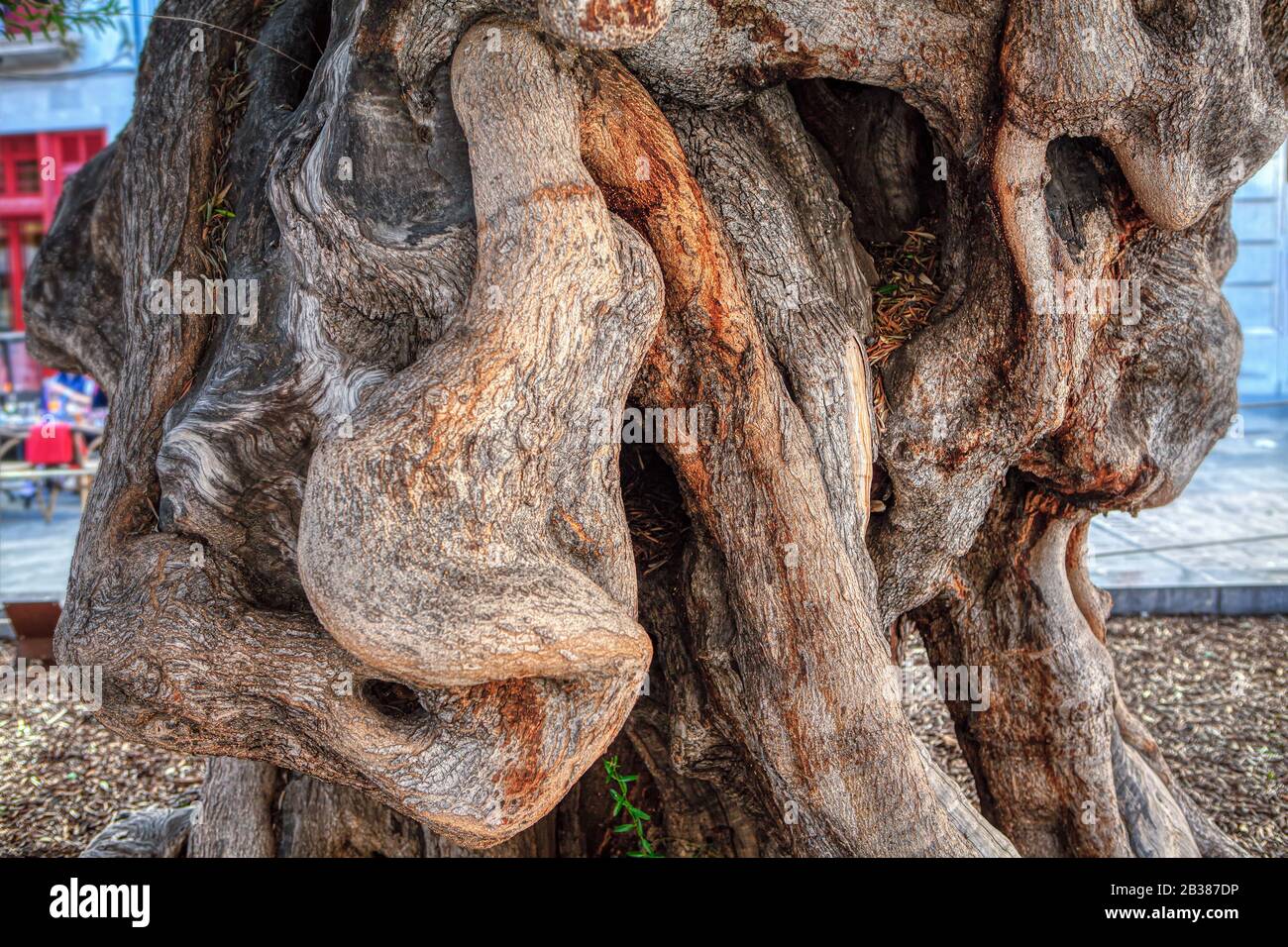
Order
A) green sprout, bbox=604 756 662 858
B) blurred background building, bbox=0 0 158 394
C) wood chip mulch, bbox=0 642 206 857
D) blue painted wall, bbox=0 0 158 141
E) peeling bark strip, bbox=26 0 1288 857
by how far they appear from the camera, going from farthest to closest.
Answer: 1. blue painted wall, bbox=0 0 158 141
2. blurred background building, bbox=0 0 158 394
3. wood chip mulch, bbox=0 642 206 857
4. green sprout, bbox=604 756 662 858
5. peeling bark strip, bbox=26 0 1288 857

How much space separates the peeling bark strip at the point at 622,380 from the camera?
8.12 feet

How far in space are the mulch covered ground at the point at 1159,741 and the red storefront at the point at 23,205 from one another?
34.0ft

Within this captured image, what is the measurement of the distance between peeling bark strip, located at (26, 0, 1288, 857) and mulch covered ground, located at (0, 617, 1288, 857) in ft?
4.52

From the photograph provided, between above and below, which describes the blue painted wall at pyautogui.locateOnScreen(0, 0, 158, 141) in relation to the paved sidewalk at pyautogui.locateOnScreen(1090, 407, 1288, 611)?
above

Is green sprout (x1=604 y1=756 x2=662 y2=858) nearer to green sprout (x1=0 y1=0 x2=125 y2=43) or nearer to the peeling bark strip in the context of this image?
the peeling bark strip

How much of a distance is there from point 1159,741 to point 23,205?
15.8 metres

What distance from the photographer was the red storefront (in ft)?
49.4

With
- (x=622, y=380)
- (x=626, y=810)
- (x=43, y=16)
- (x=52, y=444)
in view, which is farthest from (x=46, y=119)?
(x=622, y=380)

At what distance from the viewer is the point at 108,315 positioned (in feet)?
13.1

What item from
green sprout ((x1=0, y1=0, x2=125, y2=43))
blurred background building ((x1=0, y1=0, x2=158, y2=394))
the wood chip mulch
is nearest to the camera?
green sprout ((x1=0, y1=0, x2=125, y2=43))

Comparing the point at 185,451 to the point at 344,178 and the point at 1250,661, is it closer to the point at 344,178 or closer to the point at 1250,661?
the point at 344,178

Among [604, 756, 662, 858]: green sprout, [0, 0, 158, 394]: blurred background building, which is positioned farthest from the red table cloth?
[604, 756, 662, 858]: green sprout

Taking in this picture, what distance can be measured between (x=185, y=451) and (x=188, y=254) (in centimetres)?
78
